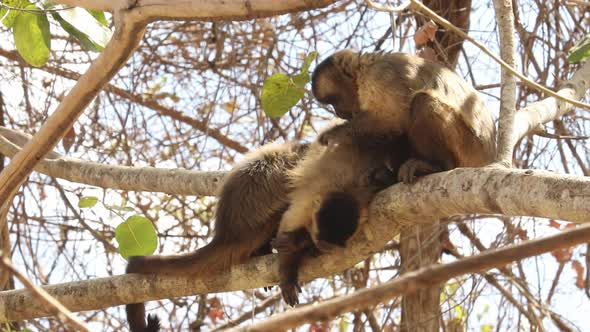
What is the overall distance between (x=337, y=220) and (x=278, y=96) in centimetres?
89

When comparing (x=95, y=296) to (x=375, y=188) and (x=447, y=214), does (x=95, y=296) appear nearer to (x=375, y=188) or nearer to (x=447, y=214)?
(x=375, y=188)

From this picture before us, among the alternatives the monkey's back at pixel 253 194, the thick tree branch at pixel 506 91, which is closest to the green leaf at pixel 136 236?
the monkey's back at pixel 253 194

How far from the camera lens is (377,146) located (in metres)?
3.82

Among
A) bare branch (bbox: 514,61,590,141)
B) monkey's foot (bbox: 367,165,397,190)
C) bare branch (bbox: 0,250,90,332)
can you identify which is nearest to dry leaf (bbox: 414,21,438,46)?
bare branch (bbox: 514,61,590,141)

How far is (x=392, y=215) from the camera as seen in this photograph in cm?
307

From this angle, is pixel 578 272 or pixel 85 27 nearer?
pixel 85 27

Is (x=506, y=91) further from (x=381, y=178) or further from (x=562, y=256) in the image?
(x=562, y=256)

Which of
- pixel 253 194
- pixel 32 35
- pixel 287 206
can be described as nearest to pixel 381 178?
pixel 287 206

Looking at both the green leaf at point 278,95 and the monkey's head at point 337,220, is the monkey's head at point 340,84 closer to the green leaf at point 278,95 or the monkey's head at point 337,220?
the green leaf at point 278,95

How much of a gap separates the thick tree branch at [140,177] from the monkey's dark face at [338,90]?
77 centimetres

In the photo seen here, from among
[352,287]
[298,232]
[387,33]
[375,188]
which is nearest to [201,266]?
[298,232]

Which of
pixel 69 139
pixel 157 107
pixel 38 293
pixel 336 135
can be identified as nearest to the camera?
pixel 38 293

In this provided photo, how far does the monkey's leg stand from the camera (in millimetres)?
3548

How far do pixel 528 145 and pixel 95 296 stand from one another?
3147 mm
